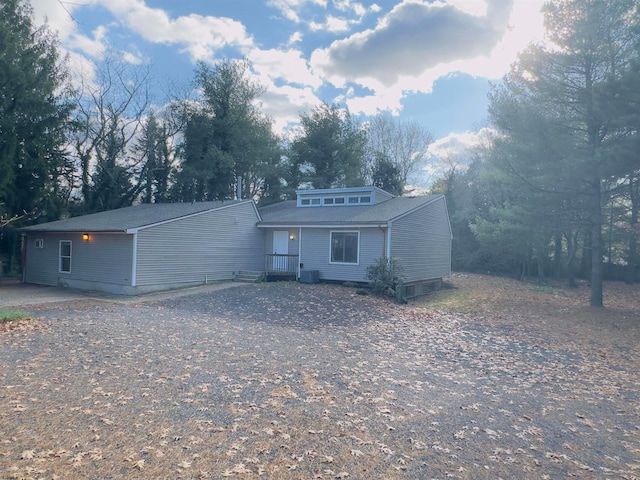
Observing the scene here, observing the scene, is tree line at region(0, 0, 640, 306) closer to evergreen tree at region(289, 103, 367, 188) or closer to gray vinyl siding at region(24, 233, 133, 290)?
evergreen tree at region(289, 103, 367, 188)

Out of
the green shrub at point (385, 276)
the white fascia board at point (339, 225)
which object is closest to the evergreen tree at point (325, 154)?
the white fascia board at point (339, 225)

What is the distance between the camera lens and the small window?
→ 57.1 feet

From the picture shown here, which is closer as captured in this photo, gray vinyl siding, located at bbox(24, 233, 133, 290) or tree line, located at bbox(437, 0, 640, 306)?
tree line, located at bbox(437, 0, 640, 306)

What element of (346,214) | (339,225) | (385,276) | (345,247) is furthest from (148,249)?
(385,276)

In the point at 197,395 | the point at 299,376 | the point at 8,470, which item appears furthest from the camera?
the point at 299,376

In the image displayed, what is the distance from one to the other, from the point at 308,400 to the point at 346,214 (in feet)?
45.5

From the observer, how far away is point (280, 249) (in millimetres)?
19422

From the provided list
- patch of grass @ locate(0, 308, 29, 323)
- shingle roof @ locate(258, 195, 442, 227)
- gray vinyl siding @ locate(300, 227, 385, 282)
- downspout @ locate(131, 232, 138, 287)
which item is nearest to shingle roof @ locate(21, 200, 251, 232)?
downspout @ locate(131, 232, 138, 287)

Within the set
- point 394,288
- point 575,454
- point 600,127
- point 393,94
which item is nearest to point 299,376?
point 575,454

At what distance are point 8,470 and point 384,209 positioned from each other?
53.5 feet

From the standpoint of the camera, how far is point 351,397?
514 centimetres

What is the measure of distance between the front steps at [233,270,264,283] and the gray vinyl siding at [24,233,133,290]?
15.4 ft

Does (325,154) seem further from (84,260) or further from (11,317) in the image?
(11,317)

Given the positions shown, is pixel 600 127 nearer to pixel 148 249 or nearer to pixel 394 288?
pixel 394 288
